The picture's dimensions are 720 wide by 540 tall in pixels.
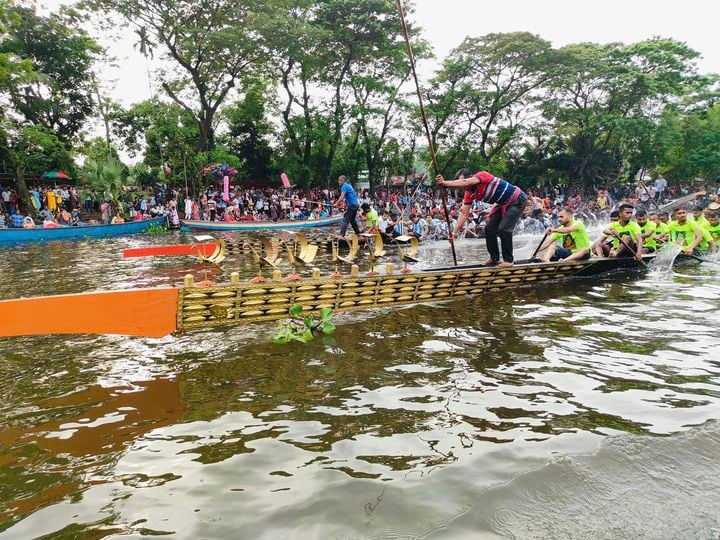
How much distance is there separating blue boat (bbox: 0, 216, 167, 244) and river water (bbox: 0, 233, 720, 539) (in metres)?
15.8

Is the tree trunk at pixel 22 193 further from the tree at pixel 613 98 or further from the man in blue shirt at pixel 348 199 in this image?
the tree at pixel 613 98

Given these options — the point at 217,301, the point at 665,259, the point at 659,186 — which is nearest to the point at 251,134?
the point at 659,186

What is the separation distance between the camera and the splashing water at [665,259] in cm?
1033

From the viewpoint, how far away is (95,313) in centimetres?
455

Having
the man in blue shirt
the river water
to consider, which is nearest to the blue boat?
the man in blue shirt

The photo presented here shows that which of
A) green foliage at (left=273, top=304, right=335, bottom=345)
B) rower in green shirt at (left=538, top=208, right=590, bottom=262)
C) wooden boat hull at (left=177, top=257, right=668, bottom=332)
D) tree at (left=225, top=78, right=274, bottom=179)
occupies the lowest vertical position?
green foliage at (left=273, top=304, right=335, bottom=345)

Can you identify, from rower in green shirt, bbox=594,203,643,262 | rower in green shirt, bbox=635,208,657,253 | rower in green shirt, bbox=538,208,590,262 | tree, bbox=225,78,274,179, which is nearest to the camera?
rower in green shirt, bbox=538,208,590,262

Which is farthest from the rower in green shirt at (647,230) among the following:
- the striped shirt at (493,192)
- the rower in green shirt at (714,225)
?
the striped shirt at (493,192)

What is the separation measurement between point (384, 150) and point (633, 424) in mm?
33165

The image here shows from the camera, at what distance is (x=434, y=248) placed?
16.5 meters

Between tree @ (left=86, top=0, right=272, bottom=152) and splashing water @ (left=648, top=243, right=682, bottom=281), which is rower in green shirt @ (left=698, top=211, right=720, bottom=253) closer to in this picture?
splashing water @ (left=648, top=243, right=682, bottom=281)

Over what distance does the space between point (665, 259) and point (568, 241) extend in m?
2.47

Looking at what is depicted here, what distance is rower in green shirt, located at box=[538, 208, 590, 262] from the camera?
9.54 meters

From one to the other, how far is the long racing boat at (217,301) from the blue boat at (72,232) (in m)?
17.7
